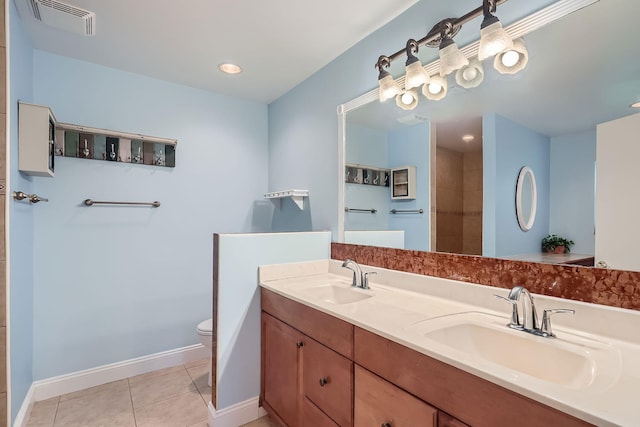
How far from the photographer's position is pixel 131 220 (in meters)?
2.42

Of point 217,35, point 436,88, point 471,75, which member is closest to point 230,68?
point 217,35

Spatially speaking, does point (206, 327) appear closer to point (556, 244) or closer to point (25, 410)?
point (25, 410)

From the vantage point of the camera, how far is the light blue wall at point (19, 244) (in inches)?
63.3

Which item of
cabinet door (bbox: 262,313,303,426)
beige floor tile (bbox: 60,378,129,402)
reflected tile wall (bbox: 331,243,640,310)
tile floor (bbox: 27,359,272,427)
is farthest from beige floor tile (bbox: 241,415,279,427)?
reflected tile wall (bbox: 331,243,640,310)

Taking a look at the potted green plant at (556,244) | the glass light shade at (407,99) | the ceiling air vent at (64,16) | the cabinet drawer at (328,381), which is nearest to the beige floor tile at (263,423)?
the cabinet drawer at (328,381)

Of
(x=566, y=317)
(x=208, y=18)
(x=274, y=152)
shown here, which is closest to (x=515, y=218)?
(x=566, y=317)

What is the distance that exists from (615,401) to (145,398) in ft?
7.96

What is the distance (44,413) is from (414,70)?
293cm

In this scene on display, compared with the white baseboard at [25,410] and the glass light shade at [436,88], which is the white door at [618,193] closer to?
the glass light shade at [436,88]

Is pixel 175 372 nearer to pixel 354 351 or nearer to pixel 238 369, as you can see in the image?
pixel 238 369

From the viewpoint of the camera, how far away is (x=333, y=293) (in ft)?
6.06

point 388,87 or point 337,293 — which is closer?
point 388,87

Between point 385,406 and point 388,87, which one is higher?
point 388,87

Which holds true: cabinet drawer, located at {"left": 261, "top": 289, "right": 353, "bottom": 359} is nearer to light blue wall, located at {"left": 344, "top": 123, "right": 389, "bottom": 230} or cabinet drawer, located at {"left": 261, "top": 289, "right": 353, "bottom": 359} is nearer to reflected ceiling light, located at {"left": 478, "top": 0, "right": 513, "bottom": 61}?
light blue wall, located at {"left": 344, "top": 123, "right": 389, "bottom": 230}
